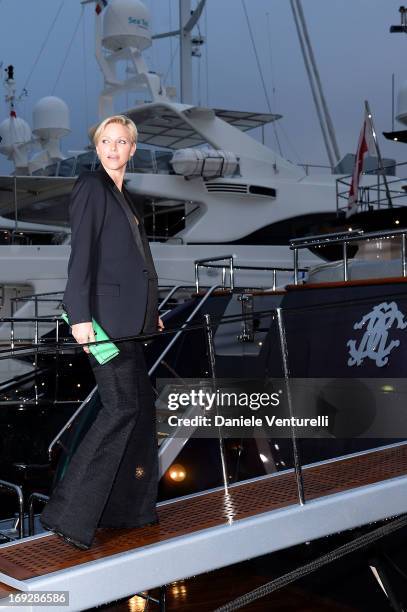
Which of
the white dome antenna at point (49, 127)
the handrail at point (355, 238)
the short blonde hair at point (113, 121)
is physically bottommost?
the handrail at point (355, 238)

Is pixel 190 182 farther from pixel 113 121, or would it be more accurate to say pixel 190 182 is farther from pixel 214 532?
pixel 214 532

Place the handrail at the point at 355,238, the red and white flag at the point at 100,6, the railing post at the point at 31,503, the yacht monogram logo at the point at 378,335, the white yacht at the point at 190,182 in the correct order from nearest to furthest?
the railing post at the point at 31,503 < the yacht monogram logo at the point at 378,335 < the handrail at the point at 355,238 < the white yacht at the point at 190,182 < the red and white flag at the point at 100,6

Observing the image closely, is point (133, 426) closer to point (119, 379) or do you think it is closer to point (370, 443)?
point (119, 379)

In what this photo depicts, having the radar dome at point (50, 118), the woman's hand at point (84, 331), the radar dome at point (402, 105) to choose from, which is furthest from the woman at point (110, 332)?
the radar dome at point (50, 118)

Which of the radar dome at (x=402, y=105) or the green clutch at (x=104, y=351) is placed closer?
the green clutch at (x=104, y=351)

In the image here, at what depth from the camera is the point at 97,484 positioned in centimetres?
293

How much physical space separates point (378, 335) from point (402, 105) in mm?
9019

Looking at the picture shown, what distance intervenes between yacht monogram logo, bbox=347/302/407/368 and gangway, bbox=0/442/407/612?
1.67 m

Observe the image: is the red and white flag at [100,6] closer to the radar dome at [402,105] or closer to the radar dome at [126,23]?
the radar dome at [126,23]

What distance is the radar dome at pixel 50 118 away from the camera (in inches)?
765

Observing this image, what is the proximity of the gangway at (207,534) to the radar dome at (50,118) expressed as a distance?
663 inches

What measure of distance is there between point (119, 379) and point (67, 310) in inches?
12.4

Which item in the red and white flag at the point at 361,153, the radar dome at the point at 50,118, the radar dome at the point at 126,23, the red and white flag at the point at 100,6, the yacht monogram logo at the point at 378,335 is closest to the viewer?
the yacht monogram logo at the point at 378,335

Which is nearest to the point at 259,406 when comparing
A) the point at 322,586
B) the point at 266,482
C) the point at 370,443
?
the point at 370,443
